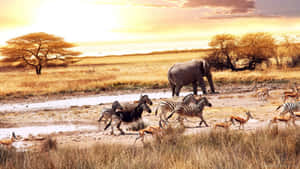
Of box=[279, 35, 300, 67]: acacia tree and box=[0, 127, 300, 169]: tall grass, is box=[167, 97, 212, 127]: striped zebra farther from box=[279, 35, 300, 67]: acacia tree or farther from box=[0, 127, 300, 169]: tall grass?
box=[279, 35, 300, 67]: acacia tree

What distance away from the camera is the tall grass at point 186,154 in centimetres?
507

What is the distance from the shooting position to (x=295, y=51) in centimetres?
3081

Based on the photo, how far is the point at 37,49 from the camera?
43.4 m

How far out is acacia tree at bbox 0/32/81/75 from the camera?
41844 millimetres

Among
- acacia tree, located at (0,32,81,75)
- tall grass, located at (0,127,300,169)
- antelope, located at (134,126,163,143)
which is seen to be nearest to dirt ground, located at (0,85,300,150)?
antelope, located at (134,126,163,143)

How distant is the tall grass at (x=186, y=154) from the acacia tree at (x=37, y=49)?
121 ft

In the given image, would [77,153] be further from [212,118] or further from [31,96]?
[31,96]

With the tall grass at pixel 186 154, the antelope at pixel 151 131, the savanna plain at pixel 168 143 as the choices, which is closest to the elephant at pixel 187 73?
the savanna plain at pixel 168 143

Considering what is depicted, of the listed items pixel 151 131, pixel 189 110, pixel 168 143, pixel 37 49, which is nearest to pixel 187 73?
pixel 189 110

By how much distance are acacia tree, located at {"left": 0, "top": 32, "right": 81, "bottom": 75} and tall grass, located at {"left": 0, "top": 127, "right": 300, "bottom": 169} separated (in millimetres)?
36771

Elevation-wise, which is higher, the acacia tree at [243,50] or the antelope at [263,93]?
the acacia tree at [243,50]

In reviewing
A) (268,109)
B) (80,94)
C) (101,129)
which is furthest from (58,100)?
(268,109)

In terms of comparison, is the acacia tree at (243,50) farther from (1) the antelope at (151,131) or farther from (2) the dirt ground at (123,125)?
(1) the antelope at (151,131)

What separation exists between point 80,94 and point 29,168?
15.1 m
